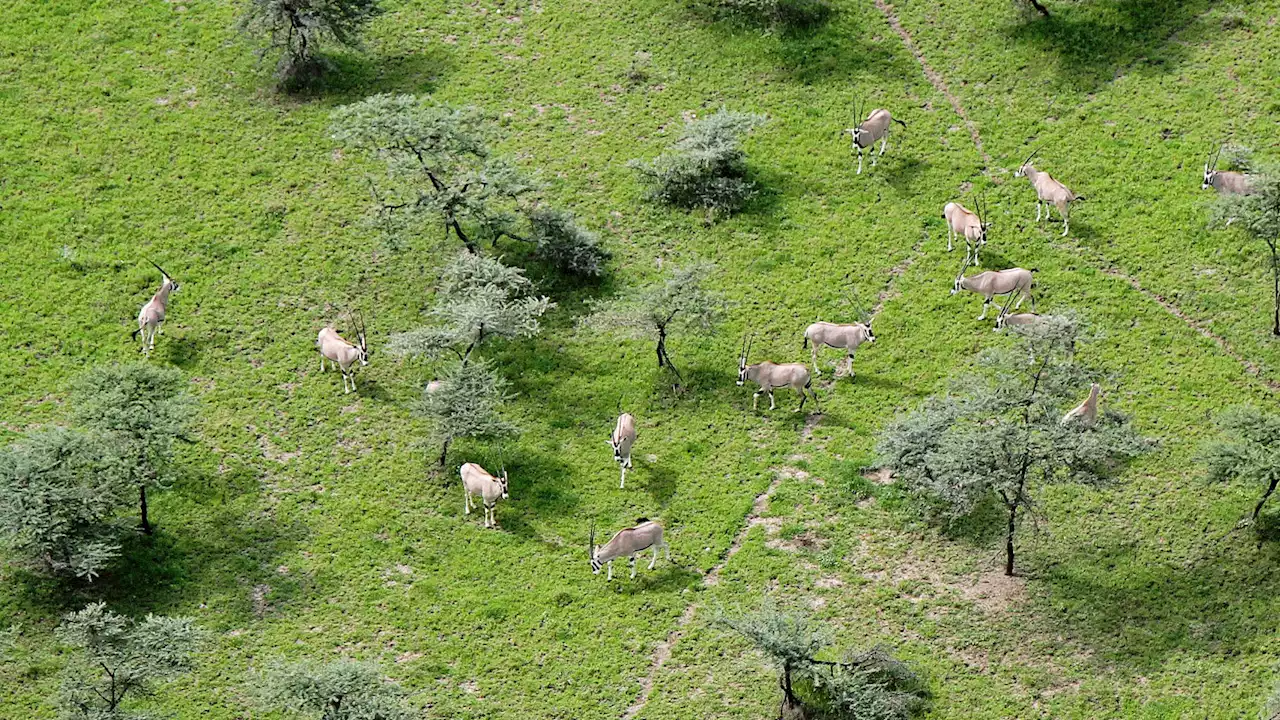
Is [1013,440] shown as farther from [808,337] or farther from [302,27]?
[302,27]

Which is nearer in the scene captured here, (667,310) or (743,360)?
(743,360)

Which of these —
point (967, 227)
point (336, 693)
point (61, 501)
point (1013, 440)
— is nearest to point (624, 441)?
point (1013, 440)

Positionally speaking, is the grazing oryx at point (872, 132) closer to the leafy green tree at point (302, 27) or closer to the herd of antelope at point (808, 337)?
the herd of antelope at point (808, 337)

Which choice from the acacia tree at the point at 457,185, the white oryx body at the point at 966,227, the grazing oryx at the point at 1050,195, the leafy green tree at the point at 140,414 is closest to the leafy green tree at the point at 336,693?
the leafy green tree at the point at 140,414

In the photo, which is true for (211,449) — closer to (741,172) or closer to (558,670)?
(558,670)

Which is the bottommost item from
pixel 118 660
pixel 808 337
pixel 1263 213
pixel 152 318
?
pixel 808 337

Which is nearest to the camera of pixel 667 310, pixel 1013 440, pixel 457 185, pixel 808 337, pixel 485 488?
pixel 1013 440

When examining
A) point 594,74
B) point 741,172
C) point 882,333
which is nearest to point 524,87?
point 594,74
